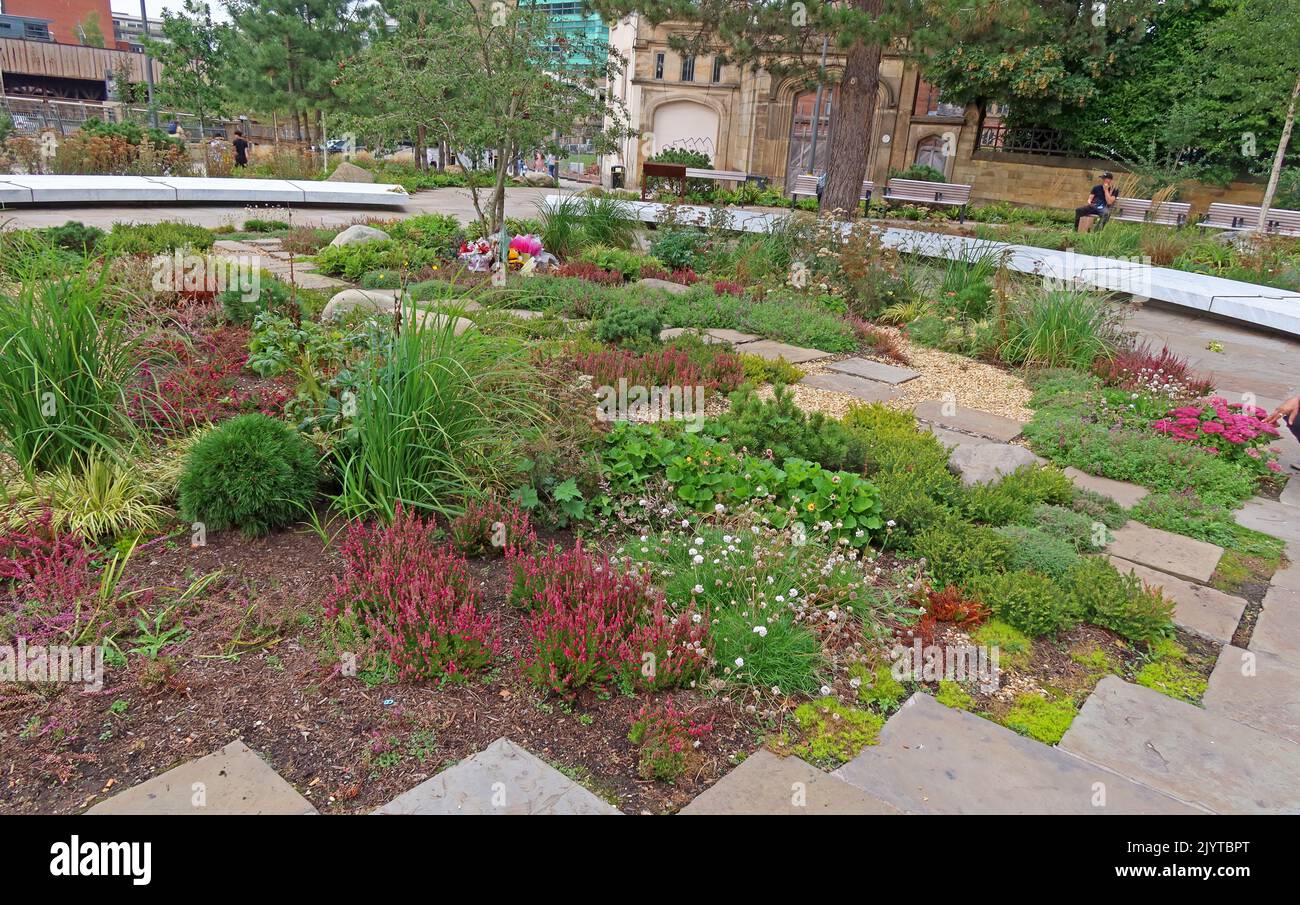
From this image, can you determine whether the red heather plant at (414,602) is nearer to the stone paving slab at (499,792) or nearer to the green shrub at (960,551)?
the stone paving slab at (499,792)

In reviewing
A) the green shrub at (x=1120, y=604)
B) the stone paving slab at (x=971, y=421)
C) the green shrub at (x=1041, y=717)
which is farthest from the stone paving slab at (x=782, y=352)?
the green shrub at (x=1041, y=717)

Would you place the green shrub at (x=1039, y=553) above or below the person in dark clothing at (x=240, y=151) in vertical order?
below

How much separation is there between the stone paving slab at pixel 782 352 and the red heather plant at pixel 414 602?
374 cm

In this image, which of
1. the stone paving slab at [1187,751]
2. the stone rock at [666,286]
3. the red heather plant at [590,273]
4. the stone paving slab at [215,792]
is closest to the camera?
the stone paving slab at [215,792]

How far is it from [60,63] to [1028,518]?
64.7 metres

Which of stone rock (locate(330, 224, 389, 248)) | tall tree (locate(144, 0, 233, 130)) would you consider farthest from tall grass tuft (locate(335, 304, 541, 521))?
tall tree (locate(144, 0, 233, 130))

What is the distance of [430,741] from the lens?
211 cm

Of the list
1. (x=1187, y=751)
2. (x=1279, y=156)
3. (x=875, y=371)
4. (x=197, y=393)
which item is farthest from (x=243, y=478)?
(x=1279, y=156)

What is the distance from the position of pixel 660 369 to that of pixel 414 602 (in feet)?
9.30

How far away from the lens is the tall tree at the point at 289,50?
897 inches

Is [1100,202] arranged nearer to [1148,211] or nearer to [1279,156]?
[1148,211]

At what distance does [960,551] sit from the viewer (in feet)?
10.4

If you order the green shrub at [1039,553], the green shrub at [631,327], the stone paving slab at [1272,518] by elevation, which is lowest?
the stone paving slab at [1272,518]

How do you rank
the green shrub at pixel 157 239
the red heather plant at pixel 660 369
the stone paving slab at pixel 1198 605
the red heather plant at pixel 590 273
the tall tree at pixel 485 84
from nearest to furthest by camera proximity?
1. the stone paving slab at pixel 1198 605
2. the red heather plant at pixel 660 369
3. the green shrub at pixel 157 239
4. the red heather plant at pixel 590 273
5. the tall tree at pixel 485 84
